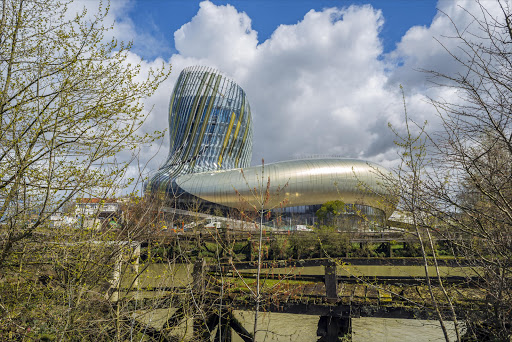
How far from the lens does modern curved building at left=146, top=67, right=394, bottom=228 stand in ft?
138

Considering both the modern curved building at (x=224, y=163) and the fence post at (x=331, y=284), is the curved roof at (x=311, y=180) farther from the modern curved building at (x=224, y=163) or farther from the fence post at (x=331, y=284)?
the fence post at (x=331, y=284)

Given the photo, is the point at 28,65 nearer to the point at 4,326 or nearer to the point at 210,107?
the point at 4,326

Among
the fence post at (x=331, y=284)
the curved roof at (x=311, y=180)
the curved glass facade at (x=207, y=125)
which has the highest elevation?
the curved glass facade at (x=207, y=125)

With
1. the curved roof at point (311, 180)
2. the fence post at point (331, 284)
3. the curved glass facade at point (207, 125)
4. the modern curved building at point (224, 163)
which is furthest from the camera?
the curved glass facade at point (207, 125)

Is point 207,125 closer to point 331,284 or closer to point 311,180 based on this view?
point 311,180

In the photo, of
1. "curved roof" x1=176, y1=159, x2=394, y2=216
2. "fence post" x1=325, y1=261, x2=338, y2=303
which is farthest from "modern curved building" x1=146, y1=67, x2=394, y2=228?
"fence post" x1=325, y1=261, x2=338, y2=303

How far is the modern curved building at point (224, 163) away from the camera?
42.0 metres

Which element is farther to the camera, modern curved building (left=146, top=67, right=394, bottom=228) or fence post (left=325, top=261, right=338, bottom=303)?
modern curved building (left=146, top=67, right=394, bottom=228)

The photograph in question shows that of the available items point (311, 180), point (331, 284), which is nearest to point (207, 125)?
point (311, 180)

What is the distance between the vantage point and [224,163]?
185 ft

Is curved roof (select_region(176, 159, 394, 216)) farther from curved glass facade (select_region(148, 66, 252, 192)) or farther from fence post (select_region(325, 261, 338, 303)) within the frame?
fence post (select_region(325, 261, 338, 303))

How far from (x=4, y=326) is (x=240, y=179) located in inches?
1652

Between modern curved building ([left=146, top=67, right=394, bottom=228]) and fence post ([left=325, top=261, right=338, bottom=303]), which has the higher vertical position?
modern curved building ([left=146, top=67, right=394, bottom=228])

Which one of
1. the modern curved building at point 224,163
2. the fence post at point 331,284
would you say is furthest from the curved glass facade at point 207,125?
the fence post at point 331,284
